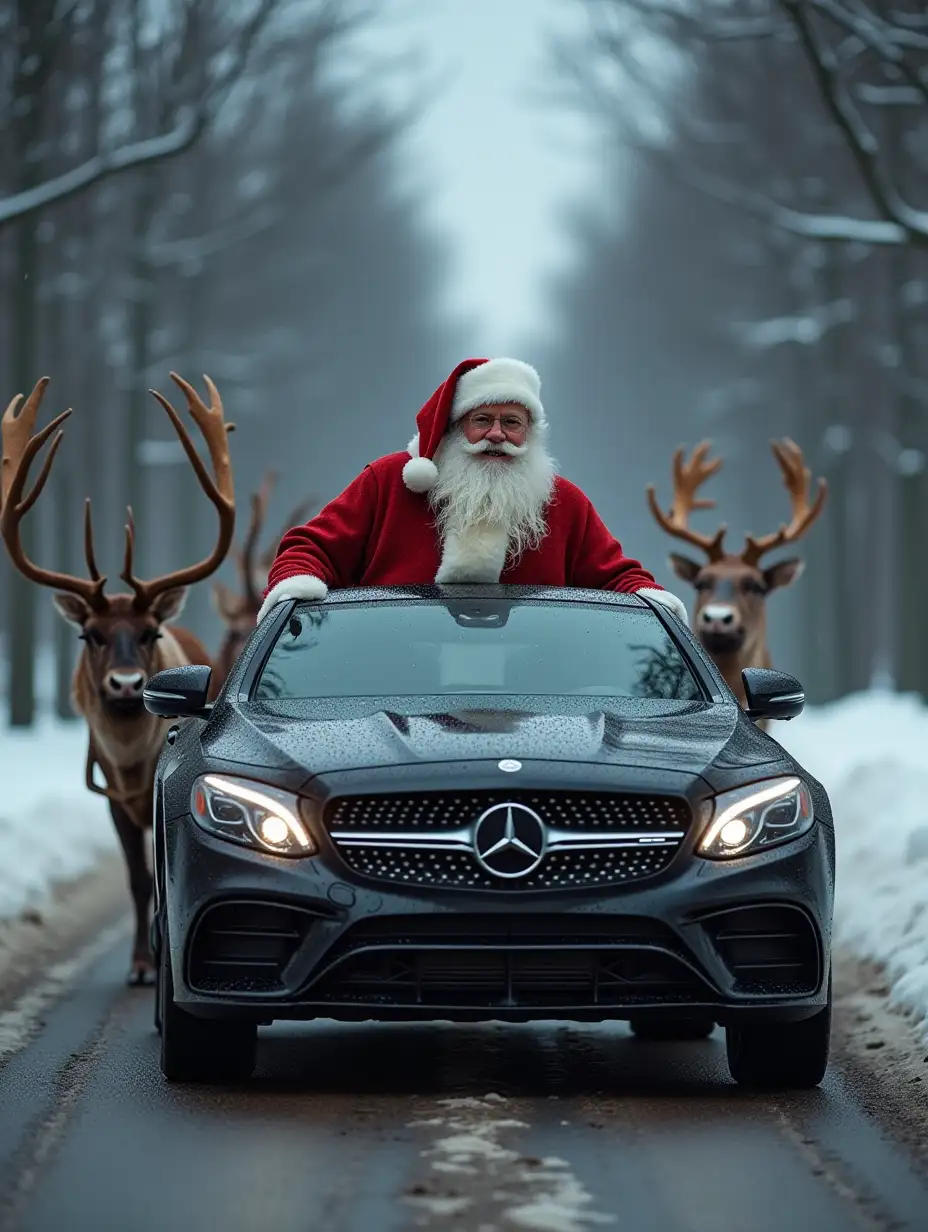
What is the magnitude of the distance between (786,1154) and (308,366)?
122 feet

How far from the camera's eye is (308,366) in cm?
4269

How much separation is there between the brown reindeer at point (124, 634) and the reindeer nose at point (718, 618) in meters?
3.75

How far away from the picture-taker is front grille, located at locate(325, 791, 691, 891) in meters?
6.48

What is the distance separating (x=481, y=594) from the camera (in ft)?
27.0

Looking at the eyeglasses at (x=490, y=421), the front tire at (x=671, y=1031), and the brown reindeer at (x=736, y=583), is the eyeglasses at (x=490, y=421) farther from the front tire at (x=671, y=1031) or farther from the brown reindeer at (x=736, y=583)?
the brown reindeer at (x=736, y=583)

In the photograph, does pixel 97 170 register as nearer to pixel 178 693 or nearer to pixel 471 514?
pixel 471 514

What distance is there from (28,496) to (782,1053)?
5.45 meters

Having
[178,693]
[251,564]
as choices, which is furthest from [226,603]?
[178,693]

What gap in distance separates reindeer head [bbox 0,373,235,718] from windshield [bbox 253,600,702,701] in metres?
3.00

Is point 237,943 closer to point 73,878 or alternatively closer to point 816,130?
point 73,878

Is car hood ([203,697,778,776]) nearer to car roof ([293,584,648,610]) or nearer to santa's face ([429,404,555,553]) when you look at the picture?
car roof ([293,584,648,610])

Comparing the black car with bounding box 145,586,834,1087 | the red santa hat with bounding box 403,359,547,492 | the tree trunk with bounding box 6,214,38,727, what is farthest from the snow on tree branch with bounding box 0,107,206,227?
the black car with bounding box 145,586,834,1087

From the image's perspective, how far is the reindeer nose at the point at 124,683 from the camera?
10.8 metres

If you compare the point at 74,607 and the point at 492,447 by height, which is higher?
the point at 492,447
